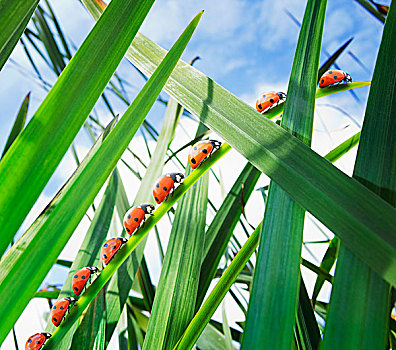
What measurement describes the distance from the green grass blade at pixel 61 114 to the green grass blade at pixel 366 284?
0.10 meters

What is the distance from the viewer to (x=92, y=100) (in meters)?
0.13

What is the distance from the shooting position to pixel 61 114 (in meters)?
0.12

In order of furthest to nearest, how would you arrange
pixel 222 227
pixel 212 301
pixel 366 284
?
pixel 222 227 → pixel 212 301 → pixel 366 284

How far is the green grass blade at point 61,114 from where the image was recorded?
114 millimetres

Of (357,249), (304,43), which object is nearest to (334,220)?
(357,249)

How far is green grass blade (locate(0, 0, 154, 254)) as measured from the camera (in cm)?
11

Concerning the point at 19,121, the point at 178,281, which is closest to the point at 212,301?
the point at 178,281

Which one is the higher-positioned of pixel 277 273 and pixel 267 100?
pixel 267 100

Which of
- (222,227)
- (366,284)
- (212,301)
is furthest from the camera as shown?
(222,227)

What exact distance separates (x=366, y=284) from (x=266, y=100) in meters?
0.21

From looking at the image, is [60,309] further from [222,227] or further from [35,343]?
[222,227]

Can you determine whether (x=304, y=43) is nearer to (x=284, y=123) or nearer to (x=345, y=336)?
(x=284, y=123)

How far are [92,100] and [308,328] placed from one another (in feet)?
0.76

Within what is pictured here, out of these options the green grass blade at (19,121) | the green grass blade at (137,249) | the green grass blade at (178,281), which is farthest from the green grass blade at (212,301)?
the green grass blade at (19,121)
